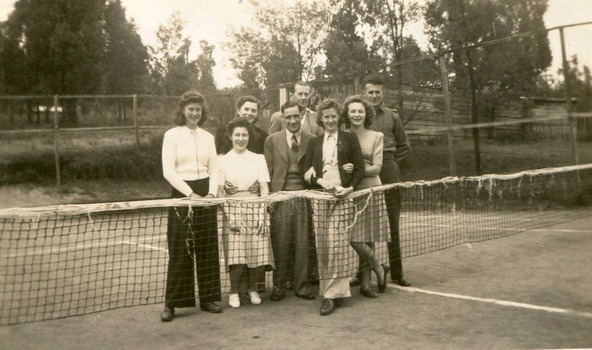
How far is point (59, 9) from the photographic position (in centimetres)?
512

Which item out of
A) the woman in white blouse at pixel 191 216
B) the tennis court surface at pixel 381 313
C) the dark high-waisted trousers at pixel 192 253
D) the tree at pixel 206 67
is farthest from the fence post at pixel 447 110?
the dark high-waisted trousers at pixel 192 253

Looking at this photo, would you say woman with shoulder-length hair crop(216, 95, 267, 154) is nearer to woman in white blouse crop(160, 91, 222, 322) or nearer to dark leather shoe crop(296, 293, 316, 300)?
woman in white blouse crop(160, 91, 222, 322)

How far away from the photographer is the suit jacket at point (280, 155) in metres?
4.84

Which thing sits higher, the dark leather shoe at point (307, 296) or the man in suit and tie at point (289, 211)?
the man in suit and tie at point (289, 211)

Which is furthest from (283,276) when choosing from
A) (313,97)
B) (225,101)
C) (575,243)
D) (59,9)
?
(225,101)

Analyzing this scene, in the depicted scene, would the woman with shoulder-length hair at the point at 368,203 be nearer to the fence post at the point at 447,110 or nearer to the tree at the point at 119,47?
the tree at the point at 119,47

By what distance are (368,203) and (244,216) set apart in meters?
1.07

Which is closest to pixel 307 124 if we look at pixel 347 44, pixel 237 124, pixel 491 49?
pixel 237 124

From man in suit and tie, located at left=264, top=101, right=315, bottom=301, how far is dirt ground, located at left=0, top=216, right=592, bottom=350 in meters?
0.21

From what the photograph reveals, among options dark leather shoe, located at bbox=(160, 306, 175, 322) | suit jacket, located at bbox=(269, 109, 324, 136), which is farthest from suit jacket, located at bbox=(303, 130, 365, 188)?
dark leather shoe, located at bbox=(160, 306, 175, 322)

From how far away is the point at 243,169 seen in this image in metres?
4.63

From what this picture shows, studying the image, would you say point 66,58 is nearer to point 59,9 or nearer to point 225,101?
point 59,9

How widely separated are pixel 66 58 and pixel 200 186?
218cm

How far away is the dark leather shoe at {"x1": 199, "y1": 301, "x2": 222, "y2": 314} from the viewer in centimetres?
431
